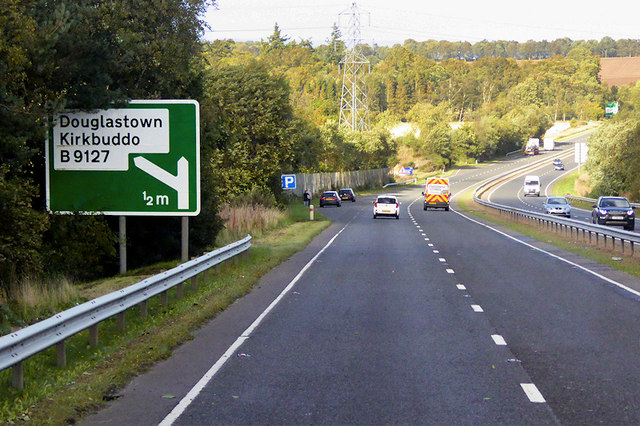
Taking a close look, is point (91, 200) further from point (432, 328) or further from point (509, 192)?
point (509, 192)

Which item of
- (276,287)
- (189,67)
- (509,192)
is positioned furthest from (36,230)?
(509,192)

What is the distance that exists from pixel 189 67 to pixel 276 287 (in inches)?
364

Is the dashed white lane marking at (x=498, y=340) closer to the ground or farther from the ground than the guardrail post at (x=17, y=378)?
closer to the ground

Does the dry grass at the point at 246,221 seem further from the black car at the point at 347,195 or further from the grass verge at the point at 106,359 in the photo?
the black car at the point at 347,195

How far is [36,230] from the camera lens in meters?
15.5

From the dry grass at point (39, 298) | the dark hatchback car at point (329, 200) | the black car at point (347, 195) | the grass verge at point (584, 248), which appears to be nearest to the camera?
the dry grass at point (39, 298)

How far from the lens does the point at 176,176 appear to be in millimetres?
17531

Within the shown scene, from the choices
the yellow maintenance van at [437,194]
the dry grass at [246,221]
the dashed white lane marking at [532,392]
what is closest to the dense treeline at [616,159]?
the yellow maintenance van at [437,194]

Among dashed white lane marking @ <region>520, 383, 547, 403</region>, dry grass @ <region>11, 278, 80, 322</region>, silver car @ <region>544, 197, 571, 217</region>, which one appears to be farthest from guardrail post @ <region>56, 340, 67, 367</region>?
silver car @ <region>544, 197, 571, 217</region>

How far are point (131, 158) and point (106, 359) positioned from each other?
8486mm

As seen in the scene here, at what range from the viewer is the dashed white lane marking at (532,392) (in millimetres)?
7863

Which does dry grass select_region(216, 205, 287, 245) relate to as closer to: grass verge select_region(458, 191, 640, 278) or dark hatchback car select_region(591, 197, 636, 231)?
grass verge select_region(458, 191, 640, 278)

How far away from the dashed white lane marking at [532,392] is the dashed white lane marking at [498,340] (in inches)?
92.6

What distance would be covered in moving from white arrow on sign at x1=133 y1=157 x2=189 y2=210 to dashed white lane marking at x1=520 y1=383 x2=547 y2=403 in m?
10.4
